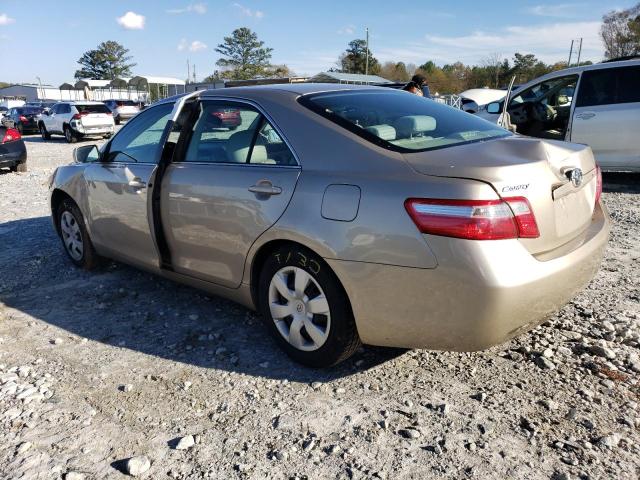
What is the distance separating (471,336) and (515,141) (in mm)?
1188

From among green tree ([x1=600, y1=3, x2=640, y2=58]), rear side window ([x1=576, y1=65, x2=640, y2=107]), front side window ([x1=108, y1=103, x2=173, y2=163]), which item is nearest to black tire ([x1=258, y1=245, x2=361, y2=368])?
front side window ([x1=108, y1=103, x2=173, y2=163])

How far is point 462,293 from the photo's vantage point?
2.43m

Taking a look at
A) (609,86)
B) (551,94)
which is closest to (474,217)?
(609,86)

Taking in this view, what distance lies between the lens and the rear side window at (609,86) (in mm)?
7707

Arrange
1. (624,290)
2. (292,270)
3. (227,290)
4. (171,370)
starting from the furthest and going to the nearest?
(624,290) < (227,290) < (171,370) < (292,270)

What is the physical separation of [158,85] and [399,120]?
61.4 metres

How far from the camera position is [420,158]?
2.64 metres

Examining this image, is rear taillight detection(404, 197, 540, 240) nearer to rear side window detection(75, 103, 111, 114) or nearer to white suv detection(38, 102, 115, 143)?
white suv detection(38, 102, 115, 143)

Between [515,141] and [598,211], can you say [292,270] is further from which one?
[598,211]

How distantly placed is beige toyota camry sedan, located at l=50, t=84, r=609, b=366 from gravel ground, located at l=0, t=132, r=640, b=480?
1.10 feet

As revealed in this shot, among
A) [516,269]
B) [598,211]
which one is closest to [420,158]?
[516,269]

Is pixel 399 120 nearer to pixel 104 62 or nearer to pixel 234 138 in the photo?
pixel 234 138

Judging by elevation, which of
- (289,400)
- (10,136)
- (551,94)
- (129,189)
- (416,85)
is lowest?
(289,400)

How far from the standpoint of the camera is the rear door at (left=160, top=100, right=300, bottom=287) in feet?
10.1
